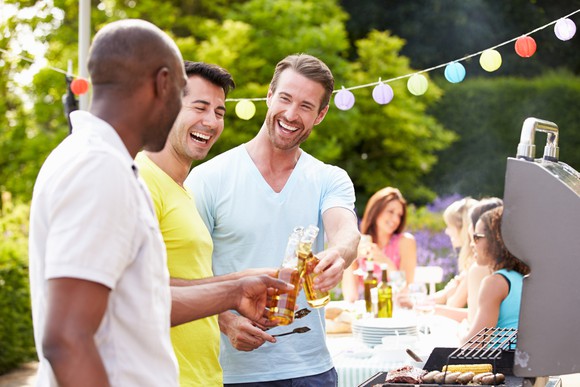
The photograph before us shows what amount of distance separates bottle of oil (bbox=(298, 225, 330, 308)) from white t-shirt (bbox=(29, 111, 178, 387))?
72 cm

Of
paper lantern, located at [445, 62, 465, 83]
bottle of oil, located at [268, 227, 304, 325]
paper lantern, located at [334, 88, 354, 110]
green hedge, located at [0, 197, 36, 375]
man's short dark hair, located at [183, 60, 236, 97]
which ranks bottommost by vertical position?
green hedge, located at [0, 197, 36, 375]

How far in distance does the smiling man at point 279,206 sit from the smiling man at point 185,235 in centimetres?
18

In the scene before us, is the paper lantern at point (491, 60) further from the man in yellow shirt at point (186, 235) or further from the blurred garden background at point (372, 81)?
the blurred garden background at point (372, 81)

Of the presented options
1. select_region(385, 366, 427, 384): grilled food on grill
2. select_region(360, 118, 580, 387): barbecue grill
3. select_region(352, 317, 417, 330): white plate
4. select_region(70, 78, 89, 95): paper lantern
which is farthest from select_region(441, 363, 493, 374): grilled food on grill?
select_region(70, 78, 89, 95): paper lantern

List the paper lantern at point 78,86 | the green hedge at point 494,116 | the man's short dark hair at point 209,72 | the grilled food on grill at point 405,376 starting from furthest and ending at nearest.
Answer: the green hedge at point 494,116, the paper lantern at point 78,86, the man's short dark hair at point 209,72, the grilled food on grill at point 405,376

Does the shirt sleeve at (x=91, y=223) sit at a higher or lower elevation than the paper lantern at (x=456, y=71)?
lower

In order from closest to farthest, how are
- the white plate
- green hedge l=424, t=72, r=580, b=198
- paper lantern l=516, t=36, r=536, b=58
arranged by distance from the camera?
the white plate < paper lantern l=516, t=36, r=536, b=58 < green hedge l=424, t=72, r=580, b=198

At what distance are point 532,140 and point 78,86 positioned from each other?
127 inches

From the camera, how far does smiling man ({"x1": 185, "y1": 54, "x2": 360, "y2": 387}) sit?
2576 millimetres

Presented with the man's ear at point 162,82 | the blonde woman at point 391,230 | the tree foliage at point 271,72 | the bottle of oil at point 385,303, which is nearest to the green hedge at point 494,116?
the tree foliage at point 271,72

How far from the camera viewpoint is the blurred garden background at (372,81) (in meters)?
10.1

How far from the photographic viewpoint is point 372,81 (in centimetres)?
1210

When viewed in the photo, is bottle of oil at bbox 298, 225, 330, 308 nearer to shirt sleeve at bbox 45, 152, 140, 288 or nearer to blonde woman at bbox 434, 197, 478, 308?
shirt sleeve at bbox 45, 152, 140, 288

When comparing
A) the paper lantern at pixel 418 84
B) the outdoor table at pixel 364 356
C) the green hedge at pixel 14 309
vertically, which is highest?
the paper lantern at pixel 418 84
